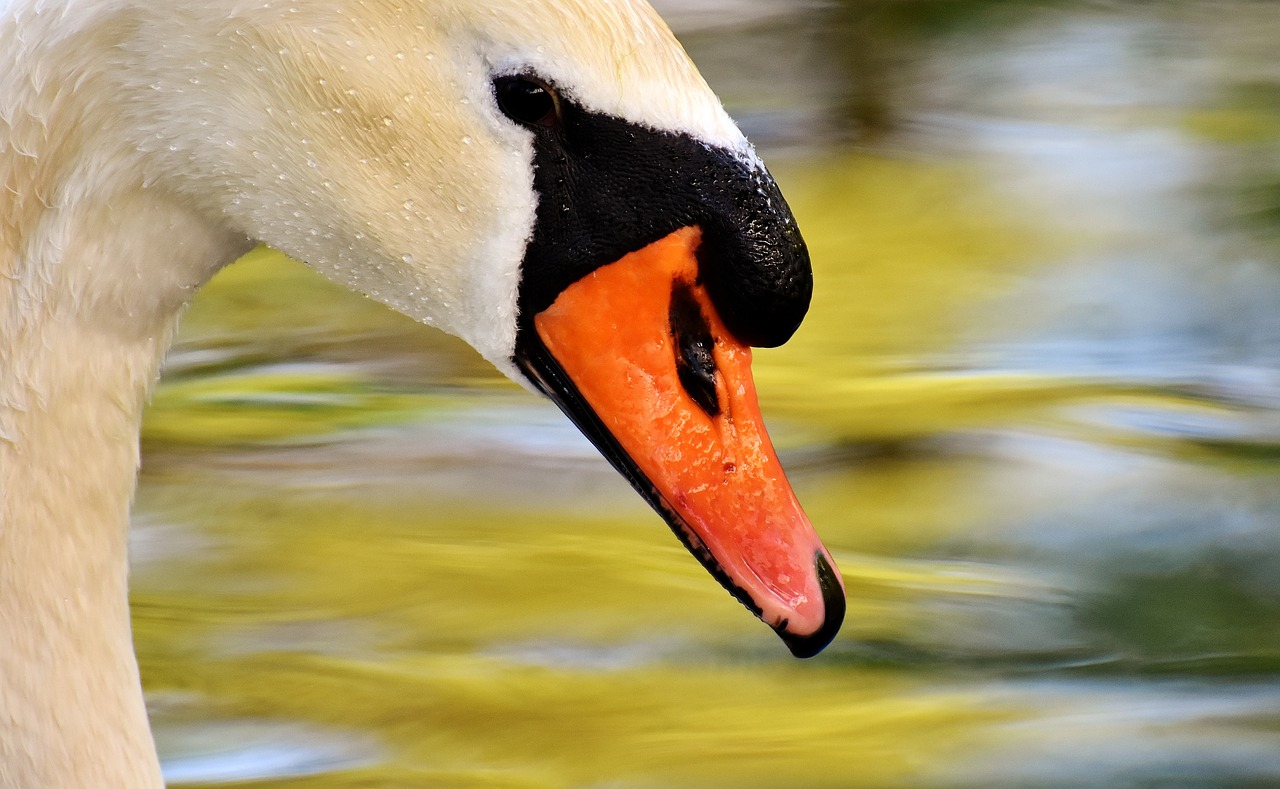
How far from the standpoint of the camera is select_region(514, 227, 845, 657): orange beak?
1.73 metres

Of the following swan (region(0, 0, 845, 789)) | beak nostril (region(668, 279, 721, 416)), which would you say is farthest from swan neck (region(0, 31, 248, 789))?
beak nostril (region(668, 279, 721, 416))

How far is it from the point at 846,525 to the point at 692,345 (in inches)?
94.9

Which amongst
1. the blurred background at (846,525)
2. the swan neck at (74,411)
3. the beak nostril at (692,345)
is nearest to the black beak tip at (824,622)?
the beak nostril at (692,345)

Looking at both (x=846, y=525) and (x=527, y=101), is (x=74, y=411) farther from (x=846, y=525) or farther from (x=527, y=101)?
(x=846, y=525)

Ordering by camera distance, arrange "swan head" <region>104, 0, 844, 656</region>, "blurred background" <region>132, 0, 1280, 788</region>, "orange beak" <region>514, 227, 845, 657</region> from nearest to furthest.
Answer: "swan head" <region>104, 0, 844, 656</region> → "orange beak" <region>514, 227, 845, 657</region> → "blurred background" <region>132, 0, 1280, 788</region>

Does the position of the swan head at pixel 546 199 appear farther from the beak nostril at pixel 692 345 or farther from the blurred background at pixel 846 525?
the blurred background at pixel 846 525

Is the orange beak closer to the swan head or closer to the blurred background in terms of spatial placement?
the swan head

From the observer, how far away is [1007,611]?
3789mm

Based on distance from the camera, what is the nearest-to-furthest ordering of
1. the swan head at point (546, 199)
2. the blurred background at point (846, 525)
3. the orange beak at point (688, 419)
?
the swan head at point (546, 199)
the orange beak at point (688, 419)
the blurred background at point (846, 525)

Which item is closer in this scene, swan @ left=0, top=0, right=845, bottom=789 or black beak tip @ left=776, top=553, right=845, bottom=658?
swan @ left=0, top=0, right=845, bottom=789

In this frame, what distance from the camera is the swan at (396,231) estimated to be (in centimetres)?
164

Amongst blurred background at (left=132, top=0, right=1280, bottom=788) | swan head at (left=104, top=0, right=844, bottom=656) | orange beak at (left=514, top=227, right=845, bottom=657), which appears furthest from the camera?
blurred background at (left=132, top=0, right=1280, bottom=788)

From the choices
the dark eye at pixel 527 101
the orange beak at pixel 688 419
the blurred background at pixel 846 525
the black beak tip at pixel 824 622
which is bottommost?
the blurred background at pixel 846 525

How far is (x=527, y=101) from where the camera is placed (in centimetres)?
165
